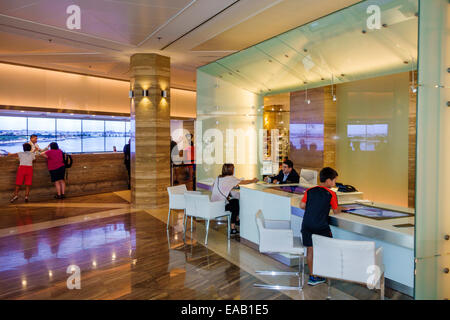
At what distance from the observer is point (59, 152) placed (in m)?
8.92

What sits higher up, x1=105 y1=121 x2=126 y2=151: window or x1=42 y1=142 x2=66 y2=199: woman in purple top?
x1=105 y1=121 x2=126 y2=151: window

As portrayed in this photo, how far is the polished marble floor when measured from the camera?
3.50m

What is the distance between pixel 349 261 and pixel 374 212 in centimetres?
120

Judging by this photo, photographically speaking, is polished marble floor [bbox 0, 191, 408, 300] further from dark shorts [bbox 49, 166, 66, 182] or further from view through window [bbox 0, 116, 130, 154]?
view through window [bbox 0, 116, 130, 154]

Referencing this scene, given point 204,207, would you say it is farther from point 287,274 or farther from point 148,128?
point 148,128

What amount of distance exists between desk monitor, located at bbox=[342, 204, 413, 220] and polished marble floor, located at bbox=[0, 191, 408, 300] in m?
0.80

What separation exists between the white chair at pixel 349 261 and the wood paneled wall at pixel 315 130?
5878 millimetres

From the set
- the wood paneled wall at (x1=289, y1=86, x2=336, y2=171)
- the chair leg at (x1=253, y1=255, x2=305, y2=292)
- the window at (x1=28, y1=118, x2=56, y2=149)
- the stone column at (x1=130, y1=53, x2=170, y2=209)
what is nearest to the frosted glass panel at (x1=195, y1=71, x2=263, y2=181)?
the stone column at (x1=130, y1=53, x2=170, y2=209)

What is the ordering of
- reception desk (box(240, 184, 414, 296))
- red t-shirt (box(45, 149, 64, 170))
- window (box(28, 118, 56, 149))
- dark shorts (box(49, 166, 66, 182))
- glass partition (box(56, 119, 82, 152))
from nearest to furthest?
reception desk (box(240, 184, 414, 296)), red t-shirt (box(45, 149, 64, 170)), dark shorts (box(49, 166, 66, 182)), window (box(28, 118, 56, 149)), glass partition (box(56, 119, 82, 152))

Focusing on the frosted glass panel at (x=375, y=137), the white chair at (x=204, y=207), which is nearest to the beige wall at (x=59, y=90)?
the white chair at (x=204, y=207)

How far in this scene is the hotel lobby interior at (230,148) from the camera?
9.69 ft

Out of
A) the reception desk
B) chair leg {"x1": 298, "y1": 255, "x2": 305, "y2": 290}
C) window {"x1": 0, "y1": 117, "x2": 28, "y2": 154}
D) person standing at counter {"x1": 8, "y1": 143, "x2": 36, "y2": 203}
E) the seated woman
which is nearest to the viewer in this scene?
the reception desk

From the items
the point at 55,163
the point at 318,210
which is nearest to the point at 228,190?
the point at 318,210

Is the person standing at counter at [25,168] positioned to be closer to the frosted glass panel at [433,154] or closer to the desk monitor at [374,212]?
the desk monitor at [374,212]
